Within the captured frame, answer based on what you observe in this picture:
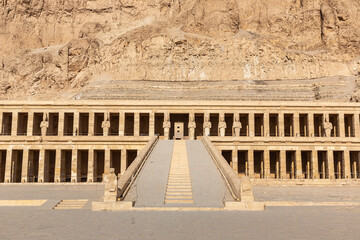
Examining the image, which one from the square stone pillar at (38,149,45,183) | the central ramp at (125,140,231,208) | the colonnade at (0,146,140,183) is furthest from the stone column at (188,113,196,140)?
the square stone pillar at (38,149,45,183)

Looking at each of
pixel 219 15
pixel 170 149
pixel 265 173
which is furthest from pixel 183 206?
pixel 219 15

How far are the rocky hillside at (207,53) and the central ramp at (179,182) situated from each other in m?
39.0

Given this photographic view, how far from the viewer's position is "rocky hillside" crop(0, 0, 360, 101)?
250ft

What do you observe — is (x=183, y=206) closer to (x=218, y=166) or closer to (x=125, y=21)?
(x=218, y=166)

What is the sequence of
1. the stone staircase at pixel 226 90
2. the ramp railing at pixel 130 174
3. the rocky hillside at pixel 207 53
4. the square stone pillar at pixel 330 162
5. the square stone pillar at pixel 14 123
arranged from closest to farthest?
the ramp railing at pixel 130 174 < the square stone pillar at pixel 330 162 < the square stone pillar at pixel 14 123 < the stone staircase at pixel 226 90 < the rocky hillside at pixel 207 53

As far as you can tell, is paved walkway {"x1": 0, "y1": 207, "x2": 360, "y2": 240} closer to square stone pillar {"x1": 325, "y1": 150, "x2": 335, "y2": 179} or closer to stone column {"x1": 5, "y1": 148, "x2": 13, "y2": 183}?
square stone pillar {"x1": 325, "y1": 150, "x2": 335, "y2": 179}

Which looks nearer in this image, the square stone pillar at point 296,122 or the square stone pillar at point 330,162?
the square stone pillar at point 330,162

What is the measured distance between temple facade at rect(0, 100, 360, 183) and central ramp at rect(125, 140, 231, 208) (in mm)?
10331

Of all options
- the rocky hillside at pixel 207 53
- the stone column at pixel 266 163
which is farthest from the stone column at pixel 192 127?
the rocky hillside at pixel 207 53

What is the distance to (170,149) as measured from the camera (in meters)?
33.4

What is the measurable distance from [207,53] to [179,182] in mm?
62126

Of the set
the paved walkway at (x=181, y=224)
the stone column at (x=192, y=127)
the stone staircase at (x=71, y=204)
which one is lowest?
the stone staircase at (x=71, y=204)

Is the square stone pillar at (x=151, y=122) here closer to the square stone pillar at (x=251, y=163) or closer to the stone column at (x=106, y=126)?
the stone column at (x=106, y=126)

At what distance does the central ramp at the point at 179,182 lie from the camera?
1894 cm
